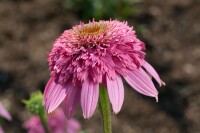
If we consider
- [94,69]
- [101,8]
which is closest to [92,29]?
[94,69]

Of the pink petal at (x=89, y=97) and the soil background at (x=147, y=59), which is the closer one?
the pink petal at (x=89, y=97)

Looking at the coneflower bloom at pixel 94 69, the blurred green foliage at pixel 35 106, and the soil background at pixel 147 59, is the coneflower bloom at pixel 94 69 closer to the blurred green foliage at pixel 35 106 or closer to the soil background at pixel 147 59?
the blurred green foliage at pixel 35 106

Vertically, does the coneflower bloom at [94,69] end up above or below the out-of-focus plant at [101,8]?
above

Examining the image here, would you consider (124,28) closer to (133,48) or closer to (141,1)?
Result: (133,48)

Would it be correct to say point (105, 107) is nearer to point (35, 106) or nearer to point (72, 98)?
point (72, 98)

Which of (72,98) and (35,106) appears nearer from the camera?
(72,98)

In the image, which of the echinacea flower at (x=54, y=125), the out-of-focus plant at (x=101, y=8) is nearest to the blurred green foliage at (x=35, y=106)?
the echinacea flower at (x=54, y=125)

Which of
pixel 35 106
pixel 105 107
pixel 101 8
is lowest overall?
pixel 101 8
